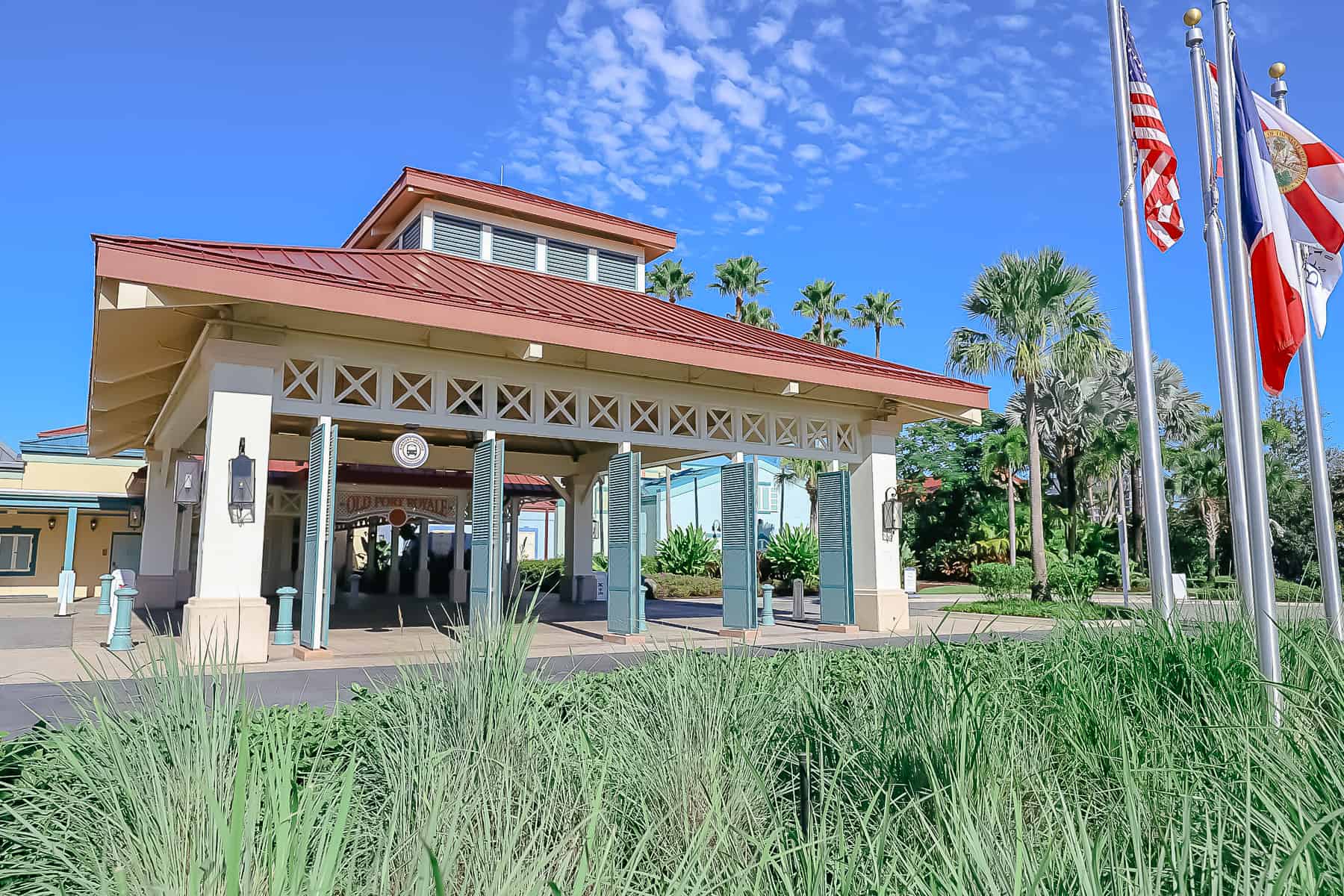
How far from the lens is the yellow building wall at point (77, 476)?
24984mm

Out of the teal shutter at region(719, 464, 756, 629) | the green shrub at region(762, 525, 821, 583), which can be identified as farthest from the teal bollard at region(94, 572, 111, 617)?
the green shrub at region(762, 525, 821, 583)

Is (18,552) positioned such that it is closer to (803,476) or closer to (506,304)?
(506,304)

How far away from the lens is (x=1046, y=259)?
2383 cm

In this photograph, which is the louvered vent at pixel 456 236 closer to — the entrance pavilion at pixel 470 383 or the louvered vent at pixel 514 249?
the entrance pavilion at pixel 470 383

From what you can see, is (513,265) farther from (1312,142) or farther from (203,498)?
(1312,142)

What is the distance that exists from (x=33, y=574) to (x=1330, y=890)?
96.0 ft

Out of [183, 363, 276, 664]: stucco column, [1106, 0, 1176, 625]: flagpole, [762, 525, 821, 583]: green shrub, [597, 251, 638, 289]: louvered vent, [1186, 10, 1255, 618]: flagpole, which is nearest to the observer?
[1186, 10, 1255, 618]: flagpole

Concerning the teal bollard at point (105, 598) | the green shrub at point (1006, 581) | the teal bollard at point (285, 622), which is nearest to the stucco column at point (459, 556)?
the teal bollard at point (105, 598)

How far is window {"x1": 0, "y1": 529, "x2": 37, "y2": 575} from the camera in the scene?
78.1 feet

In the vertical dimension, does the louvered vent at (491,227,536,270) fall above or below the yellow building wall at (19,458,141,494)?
above

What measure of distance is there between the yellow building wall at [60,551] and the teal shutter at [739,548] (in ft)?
59.8

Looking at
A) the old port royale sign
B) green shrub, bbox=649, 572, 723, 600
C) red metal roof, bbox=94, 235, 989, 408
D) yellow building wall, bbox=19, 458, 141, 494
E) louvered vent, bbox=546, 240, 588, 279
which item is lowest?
green shrub, bbox=649, 572, 723, 600

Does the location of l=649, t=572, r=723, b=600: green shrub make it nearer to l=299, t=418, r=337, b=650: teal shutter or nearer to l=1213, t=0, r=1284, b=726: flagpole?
l=299, t=418, r=337, b=650: teal shutter

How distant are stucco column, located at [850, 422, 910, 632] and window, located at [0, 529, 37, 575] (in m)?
22.3
